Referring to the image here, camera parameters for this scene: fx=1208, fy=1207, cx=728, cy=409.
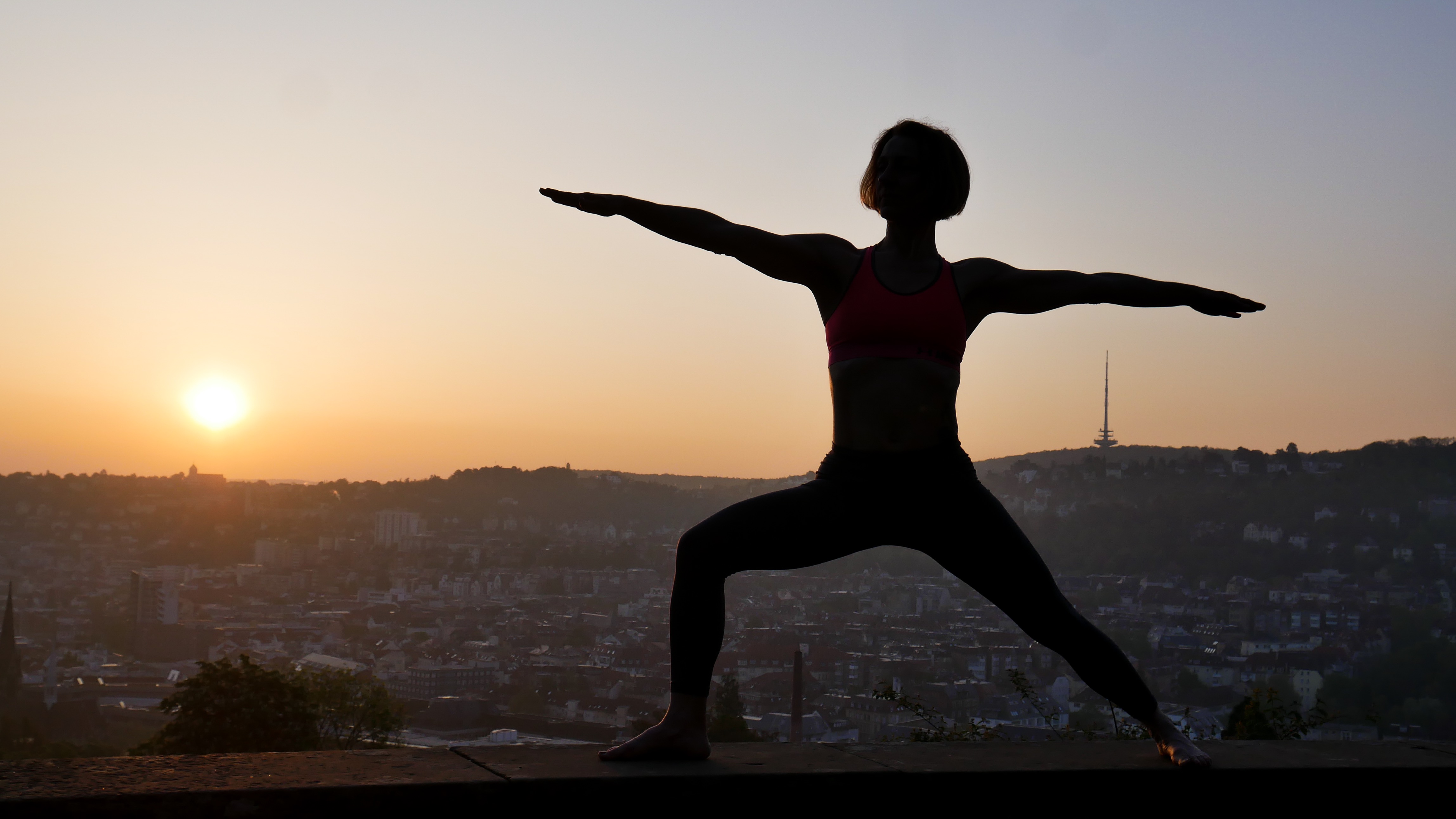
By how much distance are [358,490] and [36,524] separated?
71.1ft

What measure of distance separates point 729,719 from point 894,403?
41.4ft

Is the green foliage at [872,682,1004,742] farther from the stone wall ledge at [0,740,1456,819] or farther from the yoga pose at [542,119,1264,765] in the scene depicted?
the yoga pose at [542,119,1264,765]

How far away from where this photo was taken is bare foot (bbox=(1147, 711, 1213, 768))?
3373 millimetres

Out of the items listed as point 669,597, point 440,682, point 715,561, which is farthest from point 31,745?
point 715,561

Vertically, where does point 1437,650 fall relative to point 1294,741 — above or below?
below

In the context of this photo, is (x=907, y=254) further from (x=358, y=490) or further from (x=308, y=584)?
(x=358, y=490)

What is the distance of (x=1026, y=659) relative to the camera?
38062mm

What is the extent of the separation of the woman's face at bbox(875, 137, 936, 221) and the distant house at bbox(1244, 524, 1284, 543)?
63.6m

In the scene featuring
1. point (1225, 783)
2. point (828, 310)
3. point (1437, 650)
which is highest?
point (828, 310)

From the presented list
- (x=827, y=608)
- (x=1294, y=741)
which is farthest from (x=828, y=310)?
(x=827, y=608)

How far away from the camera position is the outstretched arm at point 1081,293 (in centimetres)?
357

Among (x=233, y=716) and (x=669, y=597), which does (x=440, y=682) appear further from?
(x=233, y=716)

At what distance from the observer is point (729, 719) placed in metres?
15.3

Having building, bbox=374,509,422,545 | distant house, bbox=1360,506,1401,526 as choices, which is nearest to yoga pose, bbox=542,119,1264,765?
distant house, bbox=1360,506,1401,526
